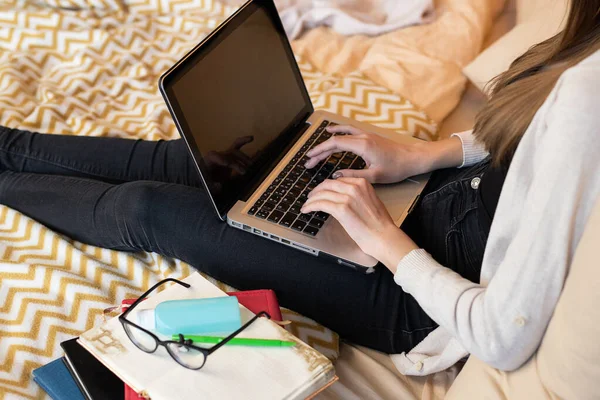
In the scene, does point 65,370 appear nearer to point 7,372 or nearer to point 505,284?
point 7,372

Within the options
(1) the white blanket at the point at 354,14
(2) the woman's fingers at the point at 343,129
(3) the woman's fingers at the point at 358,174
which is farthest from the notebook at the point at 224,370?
(1) the white blanket at the point at 354,14

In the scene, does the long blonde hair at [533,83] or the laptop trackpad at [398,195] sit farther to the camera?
the laptop trackpad at [398,195]

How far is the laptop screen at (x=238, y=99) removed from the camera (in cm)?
94

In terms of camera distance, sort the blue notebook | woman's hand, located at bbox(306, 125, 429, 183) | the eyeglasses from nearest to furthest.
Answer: the eyeglasses
the blue notebook
woman's hand, located at bbox(306, 125, 429, 183)

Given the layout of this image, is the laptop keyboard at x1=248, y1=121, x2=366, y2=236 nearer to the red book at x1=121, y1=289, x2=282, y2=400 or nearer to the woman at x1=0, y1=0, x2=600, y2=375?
the woman at x1=0, y1=0, x2=600, y2=375

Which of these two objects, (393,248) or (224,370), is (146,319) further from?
(393,248)

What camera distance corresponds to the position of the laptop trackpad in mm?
1021

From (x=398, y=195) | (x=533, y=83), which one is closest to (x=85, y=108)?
(x=398, y=195)

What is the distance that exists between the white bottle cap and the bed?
23cm

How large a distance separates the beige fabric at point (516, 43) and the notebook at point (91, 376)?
983 mm

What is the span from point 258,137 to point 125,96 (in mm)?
546

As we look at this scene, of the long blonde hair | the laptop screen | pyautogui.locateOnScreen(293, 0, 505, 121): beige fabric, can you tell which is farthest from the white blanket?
the long blonde hair

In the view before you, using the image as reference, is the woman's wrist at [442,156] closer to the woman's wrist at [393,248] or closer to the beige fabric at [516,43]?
the woman's wrist at [393,248]

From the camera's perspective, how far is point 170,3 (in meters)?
1.72
